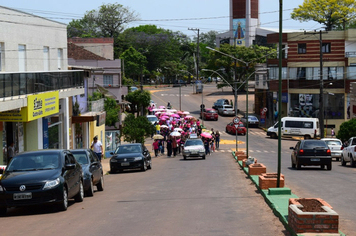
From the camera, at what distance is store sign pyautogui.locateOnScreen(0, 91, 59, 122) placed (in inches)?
850

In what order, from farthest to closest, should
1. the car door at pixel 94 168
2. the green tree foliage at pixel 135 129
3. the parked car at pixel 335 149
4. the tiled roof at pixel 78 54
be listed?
the tiled roof at pixel 78 54 → the green tree foliage at pixel 135 129 → the parked car at pixel 335 149 → the car door at pixel 94 168

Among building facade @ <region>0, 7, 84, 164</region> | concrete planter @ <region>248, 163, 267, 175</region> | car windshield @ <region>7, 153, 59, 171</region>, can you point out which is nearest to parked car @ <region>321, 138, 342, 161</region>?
building facade @ <region>0, 7, 84, 164</region>

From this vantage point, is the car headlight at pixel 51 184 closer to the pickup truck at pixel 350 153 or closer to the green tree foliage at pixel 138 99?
the pickup truck at pixel 350 153

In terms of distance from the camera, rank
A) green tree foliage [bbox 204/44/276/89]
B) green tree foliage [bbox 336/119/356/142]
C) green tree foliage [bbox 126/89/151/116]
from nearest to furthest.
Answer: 1. green tree foliage [bbox 336/119/356/142]
2. green tree foliage [bbox 126/89/151/116]
3. green tree foliage [bbox 204/44/276/89]

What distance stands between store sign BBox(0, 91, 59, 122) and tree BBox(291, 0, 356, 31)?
74.1 m

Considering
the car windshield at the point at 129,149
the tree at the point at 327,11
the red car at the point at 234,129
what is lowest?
the red car at the point at 234,129

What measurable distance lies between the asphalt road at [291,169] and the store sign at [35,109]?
1077 cm

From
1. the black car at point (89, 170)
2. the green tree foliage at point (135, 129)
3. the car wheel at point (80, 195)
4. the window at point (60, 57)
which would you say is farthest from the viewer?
the green tree foliage at point (135, 129)

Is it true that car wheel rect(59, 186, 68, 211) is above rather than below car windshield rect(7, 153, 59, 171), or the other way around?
below

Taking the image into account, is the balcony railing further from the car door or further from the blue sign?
the car door

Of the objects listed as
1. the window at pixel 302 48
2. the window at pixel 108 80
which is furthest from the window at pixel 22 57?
the window at pixel 302 48

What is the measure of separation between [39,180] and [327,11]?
88.9 meters

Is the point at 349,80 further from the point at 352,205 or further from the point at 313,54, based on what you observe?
the point at 352,205

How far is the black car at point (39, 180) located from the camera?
12.7m
